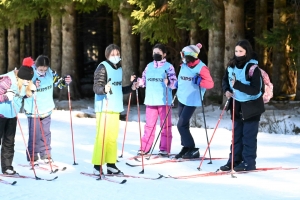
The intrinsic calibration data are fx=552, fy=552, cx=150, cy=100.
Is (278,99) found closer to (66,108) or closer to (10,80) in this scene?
(66,108)

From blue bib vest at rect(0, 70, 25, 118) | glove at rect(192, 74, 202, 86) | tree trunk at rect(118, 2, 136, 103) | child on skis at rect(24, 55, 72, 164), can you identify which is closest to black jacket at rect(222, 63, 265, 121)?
glove at rect(192, 74, 202, 86)

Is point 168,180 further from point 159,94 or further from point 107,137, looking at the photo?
point 159,94

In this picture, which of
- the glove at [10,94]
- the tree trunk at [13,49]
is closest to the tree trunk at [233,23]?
the glove at [10,94]

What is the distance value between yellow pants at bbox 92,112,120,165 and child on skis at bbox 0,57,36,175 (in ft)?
3.81

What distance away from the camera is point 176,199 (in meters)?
6.54

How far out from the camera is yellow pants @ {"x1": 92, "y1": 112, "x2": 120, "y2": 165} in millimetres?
7812

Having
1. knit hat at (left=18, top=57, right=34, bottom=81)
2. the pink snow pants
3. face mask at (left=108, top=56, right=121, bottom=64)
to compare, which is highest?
face mask at (left=108, top=56, right=121, bottom=64)

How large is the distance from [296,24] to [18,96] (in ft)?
29.3

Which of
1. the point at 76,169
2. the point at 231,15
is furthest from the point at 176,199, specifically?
the point at 231,15

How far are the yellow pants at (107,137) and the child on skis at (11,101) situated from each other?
3.81 feet

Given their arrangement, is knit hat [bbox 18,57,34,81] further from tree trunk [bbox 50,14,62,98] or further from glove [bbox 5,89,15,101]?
tree trunk [bbox 50,14,62,98]

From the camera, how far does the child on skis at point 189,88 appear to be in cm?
905

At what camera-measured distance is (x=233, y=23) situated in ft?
53.5

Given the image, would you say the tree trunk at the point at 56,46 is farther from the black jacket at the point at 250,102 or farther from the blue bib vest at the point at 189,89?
the black jacket at the point at 250,102
